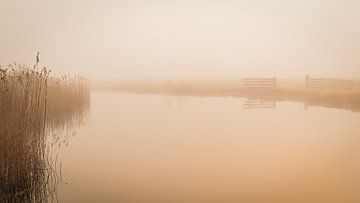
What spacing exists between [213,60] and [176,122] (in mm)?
452

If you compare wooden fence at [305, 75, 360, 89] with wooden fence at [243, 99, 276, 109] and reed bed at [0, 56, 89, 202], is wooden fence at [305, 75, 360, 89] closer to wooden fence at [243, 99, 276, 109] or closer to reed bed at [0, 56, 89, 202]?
wooden fence at [243, 99, 276, 109]

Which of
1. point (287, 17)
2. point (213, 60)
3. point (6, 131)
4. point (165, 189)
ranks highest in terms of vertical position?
point (287, 17)

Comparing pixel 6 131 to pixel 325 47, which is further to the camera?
pixel 325 47

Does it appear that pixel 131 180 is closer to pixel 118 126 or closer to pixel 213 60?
pixel 118 126

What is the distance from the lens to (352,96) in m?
3.17

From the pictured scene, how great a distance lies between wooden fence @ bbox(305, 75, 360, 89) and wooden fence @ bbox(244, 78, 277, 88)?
Answer: 0.21 m

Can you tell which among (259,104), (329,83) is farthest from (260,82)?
(329,83)

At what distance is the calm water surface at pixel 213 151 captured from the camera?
123 inches

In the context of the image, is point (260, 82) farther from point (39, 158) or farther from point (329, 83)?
point (39, 158)

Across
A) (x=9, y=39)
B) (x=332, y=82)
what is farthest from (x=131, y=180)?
(x=332, y=82)

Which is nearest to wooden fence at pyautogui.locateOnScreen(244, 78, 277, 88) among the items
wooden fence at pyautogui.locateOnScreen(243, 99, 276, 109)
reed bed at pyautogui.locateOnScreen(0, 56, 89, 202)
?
wooden fence at pyautogui.locateOnScreen(243, 99, 276, 109)

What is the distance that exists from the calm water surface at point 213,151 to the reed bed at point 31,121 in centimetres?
12

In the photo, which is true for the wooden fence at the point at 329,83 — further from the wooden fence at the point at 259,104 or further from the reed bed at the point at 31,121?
the reed bed at the point at 31,121

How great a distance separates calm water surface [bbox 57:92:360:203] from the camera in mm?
3125
